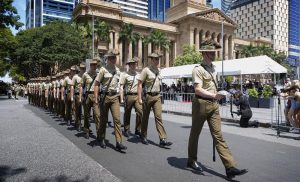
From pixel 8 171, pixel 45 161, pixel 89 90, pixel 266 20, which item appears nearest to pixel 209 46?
pixel 45 161

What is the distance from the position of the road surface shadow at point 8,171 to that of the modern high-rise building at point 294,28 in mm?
148445

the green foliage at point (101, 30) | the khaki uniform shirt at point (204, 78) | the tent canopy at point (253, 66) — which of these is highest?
the green foliage at point (101, 30)

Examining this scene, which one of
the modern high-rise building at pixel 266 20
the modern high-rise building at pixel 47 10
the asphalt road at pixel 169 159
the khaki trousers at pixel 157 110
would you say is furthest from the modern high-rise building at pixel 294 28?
the khaki trousers at pixel 157 110

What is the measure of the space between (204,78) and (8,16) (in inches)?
1300

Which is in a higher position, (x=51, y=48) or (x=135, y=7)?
(x=135, y=7)

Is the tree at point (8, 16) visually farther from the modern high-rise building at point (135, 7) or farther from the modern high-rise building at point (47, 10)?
the modern high-rise building at point (135, 7)

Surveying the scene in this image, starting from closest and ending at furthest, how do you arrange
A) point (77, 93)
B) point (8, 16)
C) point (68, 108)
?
point (77, 93) < point (68, 108) < point (8, 16)

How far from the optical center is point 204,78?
16.2 feet

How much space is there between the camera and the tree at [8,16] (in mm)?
32697

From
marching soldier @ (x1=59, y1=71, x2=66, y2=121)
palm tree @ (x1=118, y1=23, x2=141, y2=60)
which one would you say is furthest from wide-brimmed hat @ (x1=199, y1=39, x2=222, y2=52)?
palm tree @ (x1=118, y1=23, x2=141, y2=60)

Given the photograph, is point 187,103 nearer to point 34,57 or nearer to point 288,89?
point 288,89

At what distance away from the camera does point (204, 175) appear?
500cm

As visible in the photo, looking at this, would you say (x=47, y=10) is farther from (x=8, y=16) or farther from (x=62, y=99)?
(x=62, y=99)

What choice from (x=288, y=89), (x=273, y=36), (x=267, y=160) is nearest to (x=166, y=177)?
(x=267, y=160)
